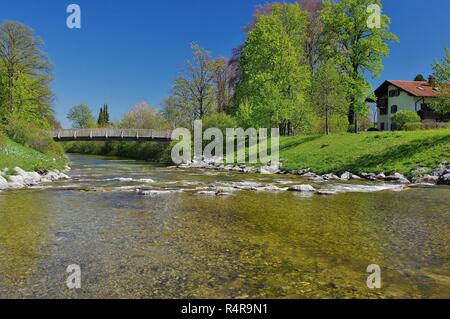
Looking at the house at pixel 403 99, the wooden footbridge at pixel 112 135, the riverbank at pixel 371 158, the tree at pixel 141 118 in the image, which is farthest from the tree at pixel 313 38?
the tree at pixel 141 118

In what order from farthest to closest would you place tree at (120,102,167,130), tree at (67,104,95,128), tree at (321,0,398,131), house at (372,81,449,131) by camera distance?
tree at (67,104,95,128) → tree at (120,102,167,130) → house at (372,81,449,131) → tree at (321,0,398,131)

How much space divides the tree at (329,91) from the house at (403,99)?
20.0 m

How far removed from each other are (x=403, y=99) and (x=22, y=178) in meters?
59.3

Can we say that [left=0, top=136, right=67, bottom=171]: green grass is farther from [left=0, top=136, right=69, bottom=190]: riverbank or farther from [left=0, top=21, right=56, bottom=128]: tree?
[left=0, top=21, right=56, bottom=128]: tree

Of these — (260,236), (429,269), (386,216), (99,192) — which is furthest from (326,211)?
(99,192)

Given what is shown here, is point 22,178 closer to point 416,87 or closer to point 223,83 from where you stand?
point 223,83

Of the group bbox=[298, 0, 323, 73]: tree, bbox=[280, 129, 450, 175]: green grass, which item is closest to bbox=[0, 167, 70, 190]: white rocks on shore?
bbox=[280, 129, 450, 175]: green grass

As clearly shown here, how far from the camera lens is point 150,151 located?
66750 mm

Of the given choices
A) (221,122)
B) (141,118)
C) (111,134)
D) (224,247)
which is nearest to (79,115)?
(141,118)

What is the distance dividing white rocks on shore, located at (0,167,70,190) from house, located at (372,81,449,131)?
48.7m

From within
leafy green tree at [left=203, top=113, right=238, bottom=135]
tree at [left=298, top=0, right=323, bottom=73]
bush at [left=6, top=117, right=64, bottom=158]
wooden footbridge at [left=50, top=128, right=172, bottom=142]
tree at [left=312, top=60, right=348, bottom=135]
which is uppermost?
tree at [left=298, top=0, right=323, bottom=73]

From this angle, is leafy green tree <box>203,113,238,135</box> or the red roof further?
the red roof

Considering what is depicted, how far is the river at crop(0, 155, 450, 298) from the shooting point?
5770mm

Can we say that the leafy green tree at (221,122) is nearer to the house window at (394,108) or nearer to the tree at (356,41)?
the tree at (356,41)
